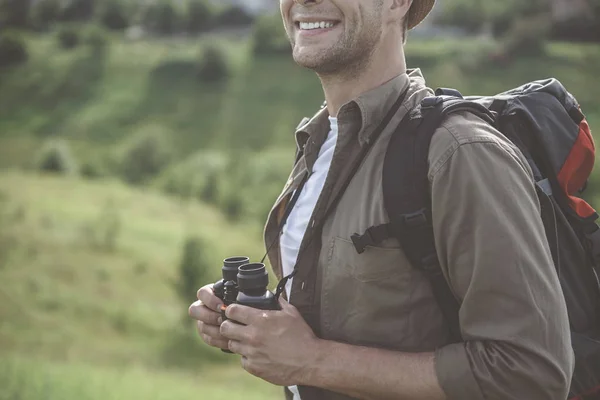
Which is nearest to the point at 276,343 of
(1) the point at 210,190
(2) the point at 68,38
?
(1) the point at 210,190

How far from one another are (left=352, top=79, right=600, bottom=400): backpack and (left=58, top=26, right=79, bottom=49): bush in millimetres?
54681

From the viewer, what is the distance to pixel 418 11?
3.04 meters

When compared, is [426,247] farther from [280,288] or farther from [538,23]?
[538,23]

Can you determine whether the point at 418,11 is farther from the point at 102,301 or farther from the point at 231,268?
the point at 102,301

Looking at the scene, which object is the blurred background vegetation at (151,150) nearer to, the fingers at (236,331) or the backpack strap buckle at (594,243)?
the fingers at (236,331)

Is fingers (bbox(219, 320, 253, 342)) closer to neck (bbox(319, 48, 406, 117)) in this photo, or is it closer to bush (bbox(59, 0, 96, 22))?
neck (bbox(319, 48, 406, 117))

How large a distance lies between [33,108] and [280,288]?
47.6 m

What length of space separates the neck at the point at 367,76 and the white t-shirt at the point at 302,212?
171 mm

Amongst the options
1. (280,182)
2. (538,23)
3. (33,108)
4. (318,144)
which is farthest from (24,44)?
(318,144)

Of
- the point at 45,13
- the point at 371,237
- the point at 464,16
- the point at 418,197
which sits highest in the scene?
the point at 45,13

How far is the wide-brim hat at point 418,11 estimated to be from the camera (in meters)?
3.03

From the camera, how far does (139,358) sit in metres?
21.9

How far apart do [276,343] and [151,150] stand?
40.7 meters

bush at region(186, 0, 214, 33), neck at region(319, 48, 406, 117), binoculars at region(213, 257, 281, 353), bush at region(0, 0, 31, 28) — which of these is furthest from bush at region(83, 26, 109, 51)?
binoculars at region(213, 257, 281, 353)
